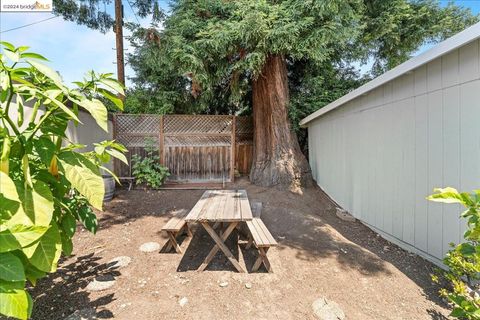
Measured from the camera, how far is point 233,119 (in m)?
6.08

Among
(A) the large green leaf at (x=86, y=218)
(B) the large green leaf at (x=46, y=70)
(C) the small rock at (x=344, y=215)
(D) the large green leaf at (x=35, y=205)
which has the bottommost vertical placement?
(C) the small rock at (x=344, y=215)

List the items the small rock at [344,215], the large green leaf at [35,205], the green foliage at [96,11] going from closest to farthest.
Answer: the large green leaf at [35,205], the small rock at [344,215], the green foliage at [96,11]

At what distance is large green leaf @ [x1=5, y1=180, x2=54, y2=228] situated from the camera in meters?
0.84

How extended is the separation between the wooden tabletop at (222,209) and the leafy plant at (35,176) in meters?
1.26

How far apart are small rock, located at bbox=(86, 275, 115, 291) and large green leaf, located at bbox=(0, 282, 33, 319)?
150 centimetres

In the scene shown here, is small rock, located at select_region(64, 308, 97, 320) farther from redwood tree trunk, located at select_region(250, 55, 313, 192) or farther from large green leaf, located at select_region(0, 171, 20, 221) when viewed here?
redwood tree trunk, located at select_region(250, 55, 313, 192)

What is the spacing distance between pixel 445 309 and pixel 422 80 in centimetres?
216

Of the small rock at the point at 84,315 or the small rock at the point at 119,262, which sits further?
the small rock at the point at 119,262

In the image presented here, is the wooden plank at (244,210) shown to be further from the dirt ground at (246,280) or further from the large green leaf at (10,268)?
the large green leaf at (10,268)

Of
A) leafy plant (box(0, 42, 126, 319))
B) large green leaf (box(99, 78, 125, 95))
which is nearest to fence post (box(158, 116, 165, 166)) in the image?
leafy plant (box(0, 42, 126, 319))

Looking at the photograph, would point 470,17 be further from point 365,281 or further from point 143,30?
point 143,30

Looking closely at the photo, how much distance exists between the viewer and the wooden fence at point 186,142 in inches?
229

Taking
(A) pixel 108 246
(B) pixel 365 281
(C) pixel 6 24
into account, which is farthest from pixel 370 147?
(C) pixel 6 24

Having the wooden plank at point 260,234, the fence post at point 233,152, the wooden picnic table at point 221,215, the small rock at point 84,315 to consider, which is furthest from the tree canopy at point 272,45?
the small rock at point 84,315
